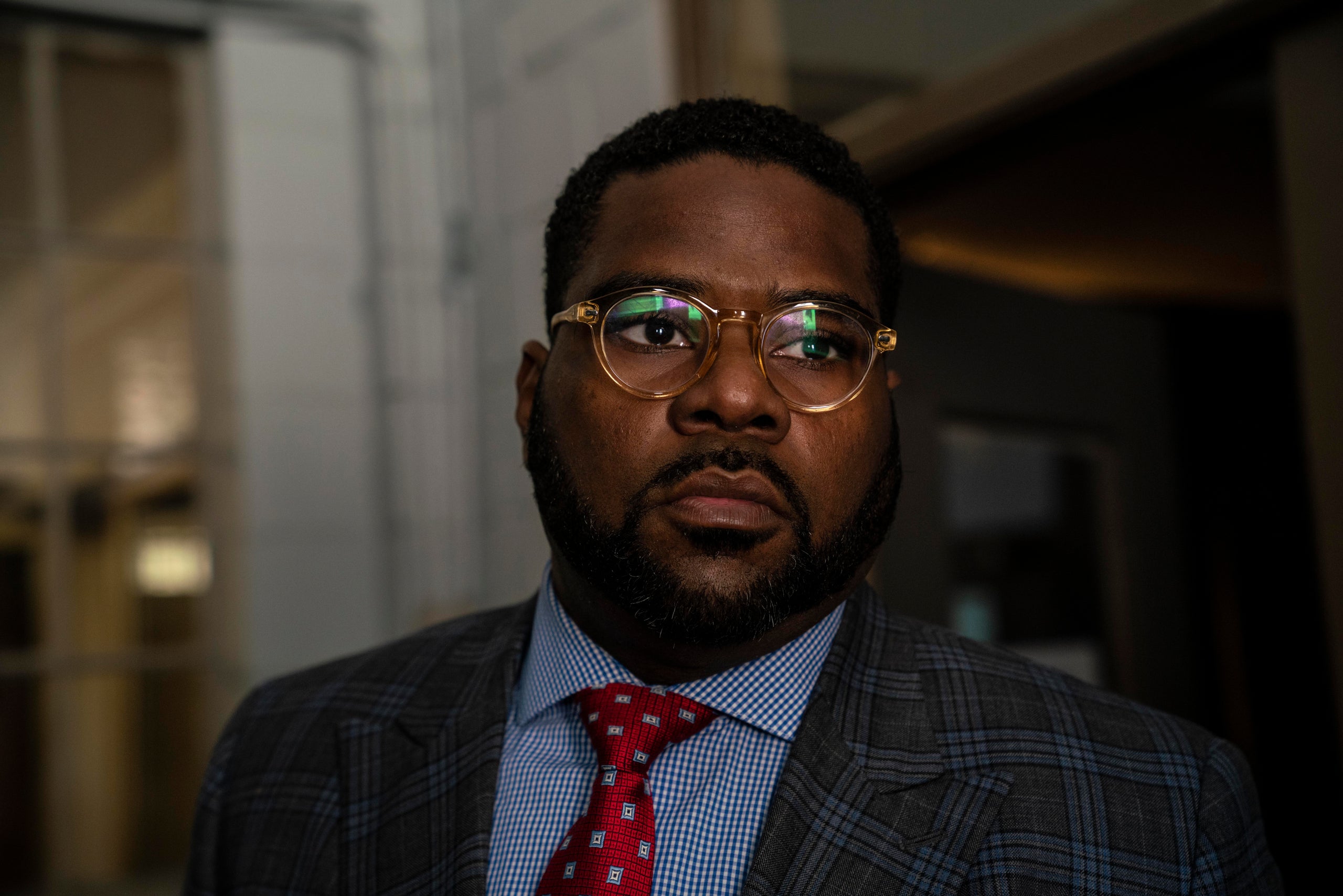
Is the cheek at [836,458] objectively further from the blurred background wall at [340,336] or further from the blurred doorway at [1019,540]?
the blurred doorway at [1019,540]

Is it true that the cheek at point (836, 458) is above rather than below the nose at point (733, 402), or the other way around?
below

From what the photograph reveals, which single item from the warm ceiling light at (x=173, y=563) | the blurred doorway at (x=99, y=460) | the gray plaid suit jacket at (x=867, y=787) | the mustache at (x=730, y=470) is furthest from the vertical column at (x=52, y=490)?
the mustache at (x=730, y=470)

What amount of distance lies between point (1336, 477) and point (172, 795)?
8.26 ft

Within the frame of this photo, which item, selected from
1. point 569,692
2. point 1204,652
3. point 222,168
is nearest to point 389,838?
point 569,692

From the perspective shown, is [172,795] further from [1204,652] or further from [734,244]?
[1204,652]

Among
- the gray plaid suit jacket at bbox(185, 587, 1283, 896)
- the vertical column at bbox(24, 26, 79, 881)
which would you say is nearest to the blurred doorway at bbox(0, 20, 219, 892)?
the vertical column at bbox(24, 26, 79, 881)

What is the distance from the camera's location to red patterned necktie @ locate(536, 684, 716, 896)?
3.03 ft

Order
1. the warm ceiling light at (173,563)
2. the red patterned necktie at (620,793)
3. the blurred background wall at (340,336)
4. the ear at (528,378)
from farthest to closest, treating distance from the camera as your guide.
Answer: the warm ceiling light at (173,563)
the blurred background wall at (340,336)
the ear at (528,378)
the red patterned necktie at (620,793)

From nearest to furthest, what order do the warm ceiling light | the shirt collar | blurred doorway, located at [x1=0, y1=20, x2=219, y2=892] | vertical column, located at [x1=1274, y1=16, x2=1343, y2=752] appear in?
the shirt collar
vertical column, located at [x1=1274, y1=16, x2=1343, y2=752]
blurred doorway, located at [x1=0, y1=20, x2=219, y2=892]
the warm ceiling light

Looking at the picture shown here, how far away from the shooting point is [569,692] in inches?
42.5

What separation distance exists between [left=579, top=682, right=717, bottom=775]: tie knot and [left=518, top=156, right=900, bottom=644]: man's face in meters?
0.09

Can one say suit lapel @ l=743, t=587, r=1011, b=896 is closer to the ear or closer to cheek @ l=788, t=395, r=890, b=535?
cheek @ l=788, t=395, r=890, b=535

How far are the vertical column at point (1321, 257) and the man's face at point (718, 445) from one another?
0.67m

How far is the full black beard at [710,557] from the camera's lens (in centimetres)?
95
